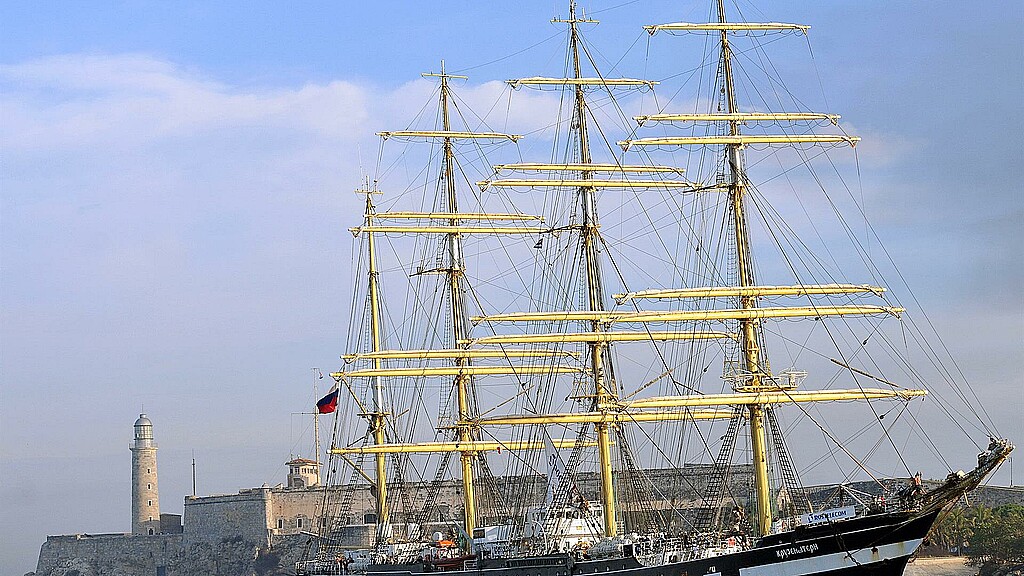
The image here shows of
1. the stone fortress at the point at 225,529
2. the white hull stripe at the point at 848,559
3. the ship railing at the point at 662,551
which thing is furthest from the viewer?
the stone fortress at the point at 225,529

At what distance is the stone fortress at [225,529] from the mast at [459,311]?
96.3 ft

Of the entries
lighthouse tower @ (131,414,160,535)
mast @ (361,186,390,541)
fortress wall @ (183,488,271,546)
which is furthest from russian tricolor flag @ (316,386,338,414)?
lighthouse tower @ (131,414,160,535)

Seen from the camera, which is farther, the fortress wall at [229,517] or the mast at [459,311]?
the fortress wall at [229,517]

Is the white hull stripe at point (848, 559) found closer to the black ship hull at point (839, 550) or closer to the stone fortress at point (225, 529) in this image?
the black ship hull at point (839, 550)

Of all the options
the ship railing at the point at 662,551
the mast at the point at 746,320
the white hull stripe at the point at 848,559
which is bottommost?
Result: the white hull stripe at the point at 848,559

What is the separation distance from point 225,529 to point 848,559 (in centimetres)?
8809

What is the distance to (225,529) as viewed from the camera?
12500cm

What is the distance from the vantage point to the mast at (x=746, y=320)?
52.2 metres

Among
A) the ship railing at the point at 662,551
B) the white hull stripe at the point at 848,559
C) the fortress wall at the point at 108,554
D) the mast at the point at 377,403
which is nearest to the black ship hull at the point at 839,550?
the white hull stripe at the point at 848,559

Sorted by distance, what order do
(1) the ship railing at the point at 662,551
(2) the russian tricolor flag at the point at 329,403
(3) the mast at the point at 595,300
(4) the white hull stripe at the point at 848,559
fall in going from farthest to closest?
(2) the russian tricolor flag at the point at 329,403, (3) the mast at the point at 595,300, (1) the ship railing at the point at 662,551, (4) the white hull stripe at the point at 848,559

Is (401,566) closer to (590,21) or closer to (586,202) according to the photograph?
(586,202)

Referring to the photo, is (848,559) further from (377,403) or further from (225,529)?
(225,529)

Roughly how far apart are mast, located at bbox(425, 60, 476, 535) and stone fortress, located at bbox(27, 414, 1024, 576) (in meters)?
29.4

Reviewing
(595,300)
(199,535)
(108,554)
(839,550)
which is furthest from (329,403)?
(108,554)
